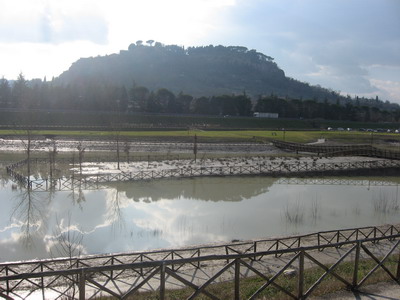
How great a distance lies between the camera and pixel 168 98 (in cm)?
11431

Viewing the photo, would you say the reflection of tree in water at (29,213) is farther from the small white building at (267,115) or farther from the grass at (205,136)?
the small white building at (267,115)

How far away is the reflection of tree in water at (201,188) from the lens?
26.0 meters

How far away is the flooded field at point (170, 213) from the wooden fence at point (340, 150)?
23.8 meters

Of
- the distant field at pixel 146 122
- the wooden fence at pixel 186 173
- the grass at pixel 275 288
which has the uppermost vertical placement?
the distant field at pixel 146 122

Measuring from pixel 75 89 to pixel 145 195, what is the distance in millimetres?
87024

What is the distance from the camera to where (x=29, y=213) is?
20.4 metres

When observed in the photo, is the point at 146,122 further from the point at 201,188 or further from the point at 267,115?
the point at 201,188

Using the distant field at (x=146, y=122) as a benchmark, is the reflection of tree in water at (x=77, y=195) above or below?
below

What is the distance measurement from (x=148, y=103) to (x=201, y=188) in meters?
82.5

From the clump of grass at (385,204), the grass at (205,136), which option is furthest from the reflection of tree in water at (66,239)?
the grass at (205,136)

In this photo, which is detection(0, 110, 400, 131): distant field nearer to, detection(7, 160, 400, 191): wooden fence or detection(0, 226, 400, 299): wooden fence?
detection(7, 160, 400, 191): wooden fence

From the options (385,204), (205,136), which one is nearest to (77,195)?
(385,204)

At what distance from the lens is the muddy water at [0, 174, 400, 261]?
16031mm

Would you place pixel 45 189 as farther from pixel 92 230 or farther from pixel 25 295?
pixel 25 295
